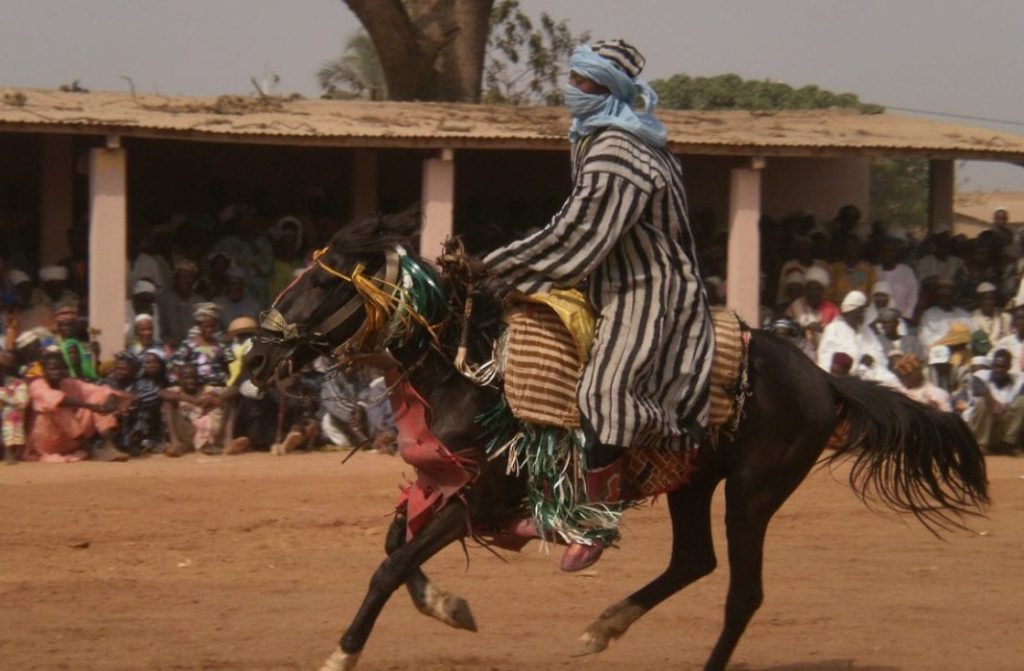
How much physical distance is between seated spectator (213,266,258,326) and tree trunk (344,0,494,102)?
6.63 m

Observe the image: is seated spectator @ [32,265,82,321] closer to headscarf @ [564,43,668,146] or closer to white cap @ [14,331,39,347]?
white cap @ [14,331,39,347]

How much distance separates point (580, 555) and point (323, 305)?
4.53 ft

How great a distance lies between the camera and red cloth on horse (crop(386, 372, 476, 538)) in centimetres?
542

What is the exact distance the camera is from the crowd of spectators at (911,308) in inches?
499

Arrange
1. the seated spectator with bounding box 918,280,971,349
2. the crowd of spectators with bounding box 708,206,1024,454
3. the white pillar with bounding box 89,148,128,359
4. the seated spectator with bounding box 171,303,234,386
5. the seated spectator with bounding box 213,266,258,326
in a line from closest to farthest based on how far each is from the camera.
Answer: the seated spectator with bounding box 171,303,234,386, the white pillar with bounding box 89,148,128,359, the crowd of spectators with bounding box 708,206,1024,454, the seated spectator with bounding box 213,266,258,326, the seated spectator with bounding box 918,280,971,349

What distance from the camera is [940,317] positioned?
14391 millimetres

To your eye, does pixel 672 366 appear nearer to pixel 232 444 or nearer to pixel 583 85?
pixel 583 85

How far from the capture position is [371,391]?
12.0 m

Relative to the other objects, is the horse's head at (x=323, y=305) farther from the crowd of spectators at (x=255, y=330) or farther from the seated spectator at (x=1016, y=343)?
the seated spectator at (x=1016, y=343)

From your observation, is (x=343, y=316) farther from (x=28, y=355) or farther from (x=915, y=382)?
(x=915, y=382)

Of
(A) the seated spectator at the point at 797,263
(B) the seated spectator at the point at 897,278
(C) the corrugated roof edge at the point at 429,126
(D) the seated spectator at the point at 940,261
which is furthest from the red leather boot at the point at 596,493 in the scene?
(D) the seated spectator at the point at 940,261

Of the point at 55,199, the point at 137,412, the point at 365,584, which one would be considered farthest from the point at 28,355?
the point at 365,584

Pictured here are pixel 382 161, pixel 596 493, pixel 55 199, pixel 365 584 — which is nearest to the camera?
pixel 596 493

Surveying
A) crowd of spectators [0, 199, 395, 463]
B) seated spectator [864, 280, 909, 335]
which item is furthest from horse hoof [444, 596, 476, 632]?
seated spectator [864, 280, 909, 335]
